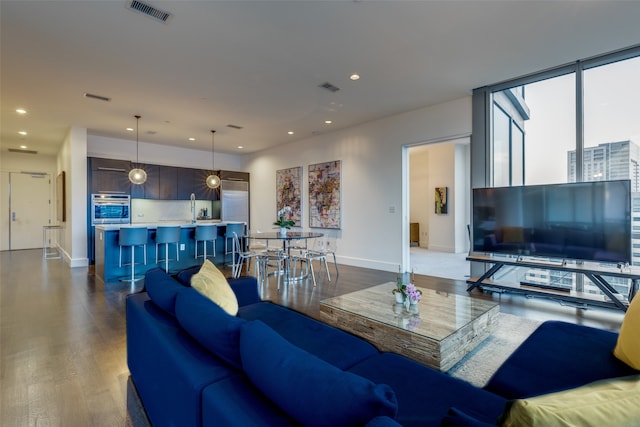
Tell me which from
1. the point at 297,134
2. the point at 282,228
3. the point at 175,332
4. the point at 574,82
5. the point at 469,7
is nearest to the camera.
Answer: the point at 175,332

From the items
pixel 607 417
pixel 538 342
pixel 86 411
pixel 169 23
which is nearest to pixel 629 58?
pixel 538 342

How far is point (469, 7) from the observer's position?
2.69 m

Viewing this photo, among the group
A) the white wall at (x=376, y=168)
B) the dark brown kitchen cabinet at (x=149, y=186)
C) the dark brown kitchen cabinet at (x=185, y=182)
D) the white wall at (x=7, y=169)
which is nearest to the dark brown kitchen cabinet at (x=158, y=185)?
the dark brown kitchen cabinet at (x=149, y=186)

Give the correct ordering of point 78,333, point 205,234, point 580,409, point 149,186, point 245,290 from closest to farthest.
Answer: point 580,409, point 245,290, point 78,333, point 205,234, point 149,186

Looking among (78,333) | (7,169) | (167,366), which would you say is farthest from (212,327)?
(7,169)

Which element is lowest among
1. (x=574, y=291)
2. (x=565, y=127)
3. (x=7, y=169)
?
(x=574, y=291)

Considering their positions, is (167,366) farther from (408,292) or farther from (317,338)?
(408,292)

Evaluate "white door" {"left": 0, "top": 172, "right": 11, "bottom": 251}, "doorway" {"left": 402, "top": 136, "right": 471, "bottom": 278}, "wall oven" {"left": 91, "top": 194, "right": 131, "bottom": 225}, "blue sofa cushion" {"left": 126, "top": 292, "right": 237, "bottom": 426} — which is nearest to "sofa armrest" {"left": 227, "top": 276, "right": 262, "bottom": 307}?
"blue sofa cushion" {"left": 126, "top": 292, "right": 237, "bottom": 426}

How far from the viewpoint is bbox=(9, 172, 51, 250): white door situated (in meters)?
9.07

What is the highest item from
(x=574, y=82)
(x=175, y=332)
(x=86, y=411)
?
(x=574, y=82)

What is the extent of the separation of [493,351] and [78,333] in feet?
12.6

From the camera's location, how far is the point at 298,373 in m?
0.89

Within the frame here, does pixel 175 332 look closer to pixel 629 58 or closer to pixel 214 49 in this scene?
pixel 214 49

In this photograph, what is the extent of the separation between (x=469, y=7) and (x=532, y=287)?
3.37 meters
